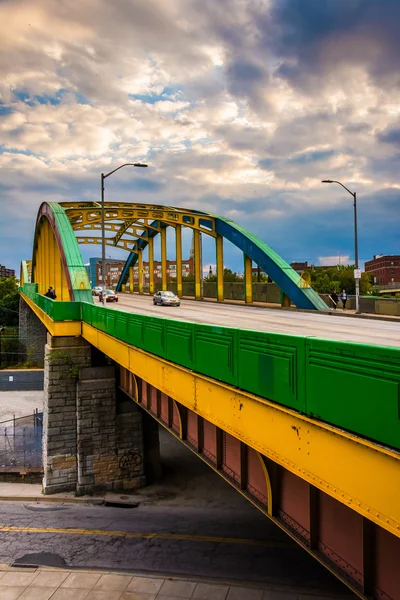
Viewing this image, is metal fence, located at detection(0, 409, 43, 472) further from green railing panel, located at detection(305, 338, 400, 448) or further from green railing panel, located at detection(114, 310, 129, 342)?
green railing panel, located at detection(305, 338, 400, 448)

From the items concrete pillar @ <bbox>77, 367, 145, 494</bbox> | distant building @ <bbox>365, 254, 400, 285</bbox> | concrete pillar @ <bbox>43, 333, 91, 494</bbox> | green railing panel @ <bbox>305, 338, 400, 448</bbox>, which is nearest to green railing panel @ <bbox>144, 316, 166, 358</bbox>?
green railing panel @ <bbox>305, 338, 400, 448</bbox>

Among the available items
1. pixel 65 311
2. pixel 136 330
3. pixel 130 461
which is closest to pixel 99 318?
pixel 65 311

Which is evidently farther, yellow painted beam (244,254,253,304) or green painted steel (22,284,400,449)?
yellow painted beam (244,254,253,304)

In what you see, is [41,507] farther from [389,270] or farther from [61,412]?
[389,270]

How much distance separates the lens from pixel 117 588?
1448 cm

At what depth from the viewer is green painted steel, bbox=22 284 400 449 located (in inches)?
184

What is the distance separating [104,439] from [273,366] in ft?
59.2

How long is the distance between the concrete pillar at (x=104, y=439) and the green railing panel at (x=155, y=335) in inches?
464

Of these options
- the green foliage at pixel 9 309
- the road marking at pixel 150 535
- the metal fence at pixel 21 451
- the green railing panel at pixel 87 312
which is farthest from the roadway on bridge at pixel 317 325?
the green foliage at pixel 9 309

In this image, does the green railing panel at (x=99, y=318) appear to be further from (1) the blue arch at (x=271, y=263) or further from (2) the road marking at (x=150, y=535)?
(1) the blue arch at (x=271, y=263)

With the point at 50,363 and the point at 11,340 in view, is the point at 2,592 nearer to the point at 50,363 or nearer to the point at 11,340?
the point at 50,363

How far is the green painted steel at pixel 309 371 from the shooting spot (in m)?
4.67

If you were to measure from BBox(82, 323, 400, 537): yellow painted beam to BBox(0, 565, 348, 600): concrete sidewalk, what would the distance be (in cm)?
794

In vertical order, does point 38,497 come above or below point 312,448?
below
